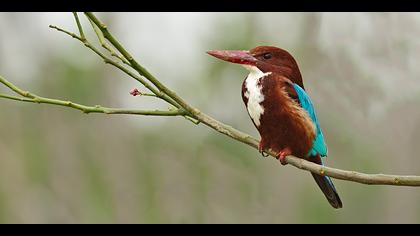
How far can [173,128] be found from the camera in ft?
25.7

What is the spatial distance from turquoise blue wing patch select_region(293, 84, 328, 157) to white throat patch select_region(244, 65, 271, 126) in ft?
0.40

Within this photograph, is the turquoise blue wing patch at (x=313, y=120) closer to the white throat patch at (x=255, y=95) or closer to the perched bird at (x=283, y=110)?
the perched bird at (x=283, y=110)

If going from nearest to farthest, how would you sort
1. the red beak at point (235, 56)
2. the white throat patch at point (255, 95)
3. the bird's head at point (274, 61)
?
the red beak at point (235, 56)
the bird's head at point (274, 61)
the white throat patch at point (255, 95)

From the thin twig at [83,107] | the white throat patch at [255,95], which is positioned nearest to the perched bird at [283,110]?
the white throat patch at [255,95]

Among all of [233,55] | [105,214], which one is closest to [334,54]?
[105,214]

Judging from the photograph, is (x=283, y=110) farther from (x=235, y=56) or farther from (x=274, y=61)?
(x=235, y=56)

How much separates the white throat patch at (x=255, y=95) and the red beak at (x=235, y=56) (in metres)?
0.15

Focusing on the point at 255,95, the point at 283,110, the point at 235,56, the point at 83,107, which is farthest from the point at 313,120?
the point at 83,107

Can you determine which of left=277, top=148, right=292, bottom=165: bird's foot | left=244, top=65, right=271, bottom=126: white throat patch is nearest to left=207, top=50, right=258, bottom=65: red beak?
left=244, top=65, right=271, bottom=126: white throat patch

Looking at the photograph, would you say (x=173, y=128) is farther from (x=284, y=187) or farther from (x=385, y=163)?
(x=385, y=163)

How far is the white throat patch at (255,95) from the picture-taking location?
100 inches

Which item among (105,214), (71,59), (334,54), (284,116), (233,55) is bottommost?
(105,214)

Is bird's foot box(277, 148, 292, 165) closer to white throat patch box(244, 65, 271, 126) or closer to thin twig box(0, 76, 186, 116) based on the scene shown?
white throat patch box(244, 65, 271, 126)

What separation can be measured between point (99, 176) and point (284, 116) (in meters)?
5.63
